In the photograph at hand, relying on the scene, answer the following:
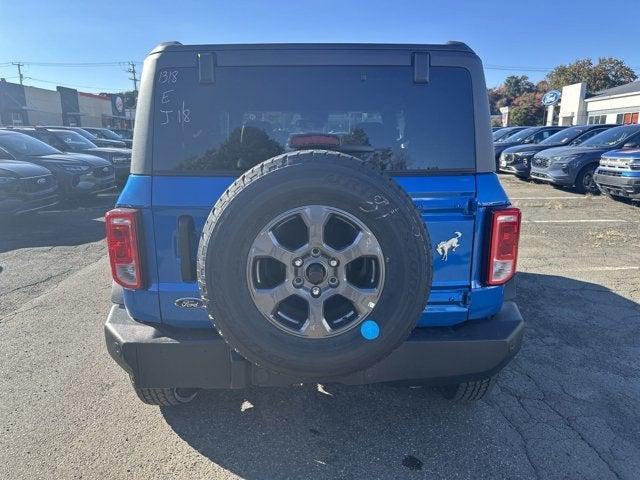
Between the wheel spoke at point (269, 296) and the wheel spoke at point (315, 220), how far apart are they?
23 centimetres

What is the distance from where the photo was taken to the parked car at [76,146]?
498 inches

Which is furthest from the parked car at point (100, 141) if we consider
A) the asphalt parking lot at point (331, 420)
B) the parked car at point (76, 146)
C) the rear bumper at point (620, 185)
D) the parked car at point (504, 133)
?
the parked car at point (504, 133)

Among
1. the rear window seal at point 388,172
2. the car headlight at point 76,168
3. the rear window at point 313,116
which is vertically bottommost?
the car headlight at point 76,168

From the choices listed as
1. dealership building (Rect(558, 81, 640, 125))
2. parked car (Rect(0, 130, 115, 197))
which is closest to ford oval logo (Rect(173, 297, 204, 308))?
parked car (Rect(0, 130, 115, 197))

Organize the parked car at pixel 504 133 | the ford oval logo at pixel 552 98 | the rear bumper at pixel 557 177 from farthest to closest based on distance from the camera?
1. the ford oval logo at pixel 552 98
2. the parked car at pixel 504 133
3. the rear bumper at pixel 557 177

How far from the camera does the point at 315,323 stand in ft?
6.69

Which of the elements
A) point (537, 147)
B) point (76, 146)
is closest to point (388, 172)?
point (76, 146)

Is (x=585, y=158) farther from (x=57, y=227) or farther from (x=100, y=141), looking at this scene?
(x=100, y=141)

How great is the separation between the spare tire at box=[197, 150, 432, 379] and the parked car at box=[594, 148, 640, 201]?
30.5 ft

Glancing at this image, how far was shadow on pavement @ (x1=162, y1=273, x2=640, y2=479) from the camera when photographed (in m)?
2.45

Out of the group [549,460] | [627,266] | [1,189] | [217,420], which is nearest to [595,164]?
[627,266]

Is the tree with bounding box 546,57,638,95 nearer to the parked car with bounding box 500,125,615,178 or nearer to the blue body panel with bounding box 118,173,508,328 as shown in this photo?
the parked car with bounding box 500,125,615,178

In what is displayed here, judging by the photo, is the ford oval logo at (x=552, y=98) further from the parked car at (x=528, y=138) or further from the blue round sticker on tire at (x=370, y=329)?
the blue round sticker on tire at (x=370, y=329)

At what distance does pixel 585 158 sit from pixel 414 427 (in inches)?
430
